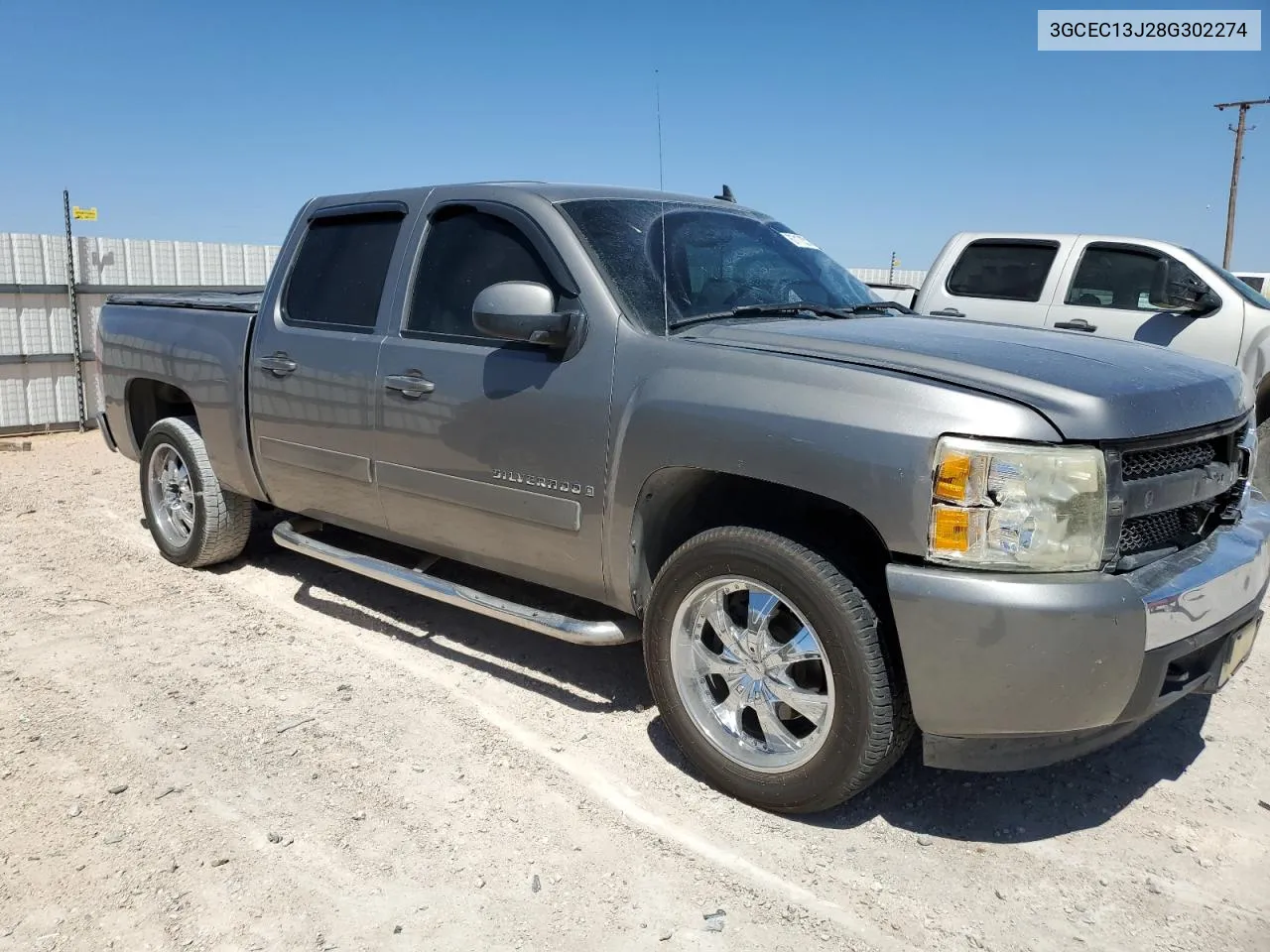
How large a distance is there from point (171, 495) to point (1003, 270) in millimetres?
6001

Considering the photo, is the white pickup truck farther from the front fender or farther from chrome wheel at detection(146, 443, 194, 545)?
chrome wheel at detection(146, 443, 194, 545)

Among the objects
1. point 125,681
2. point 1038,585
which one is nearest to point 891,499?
point 1038,585

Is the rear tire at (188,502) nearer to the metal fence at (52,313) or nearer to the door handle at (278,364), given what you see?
the door handle at (278,364)

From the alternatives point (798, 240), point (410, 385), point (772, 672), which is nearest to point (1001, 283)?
point (798, 240)

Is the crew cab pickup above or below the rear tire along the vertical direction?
above

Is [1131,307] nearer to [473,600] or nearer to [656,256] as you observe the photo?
[656,256]

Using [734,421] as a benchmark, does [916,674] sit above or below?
Answer: below

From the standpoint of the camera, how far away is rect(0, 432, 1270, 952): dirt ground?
8.39 feet

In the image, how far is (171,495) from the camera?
18.6 ft

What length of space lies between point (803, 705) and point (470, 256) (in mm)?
2143

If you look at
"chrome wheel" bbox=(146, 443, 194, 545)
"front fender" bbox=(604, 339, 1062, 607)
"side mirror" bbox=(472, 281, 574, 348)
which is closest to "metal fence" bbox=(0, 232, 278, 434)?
"chrome wheel" bbox=(146, 443, 194, 545)

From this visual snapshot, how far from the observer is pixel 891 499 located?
2.57 meters

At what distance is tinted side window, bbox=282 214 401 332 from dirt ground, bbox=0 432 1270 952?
1473 mm

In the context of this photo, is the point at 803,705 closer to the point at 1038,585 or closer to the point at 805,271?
the point at 1038,585
